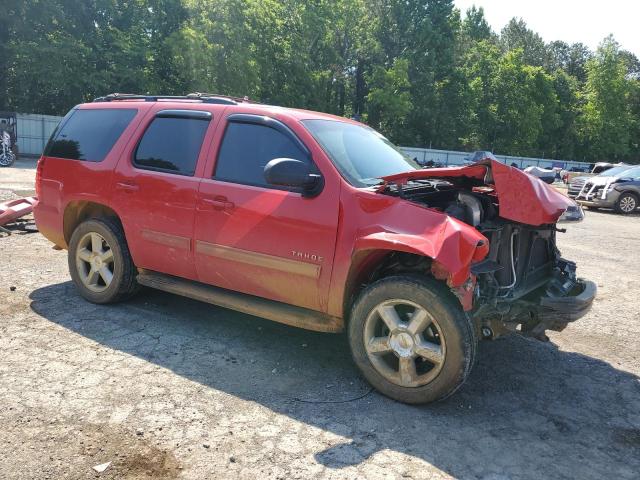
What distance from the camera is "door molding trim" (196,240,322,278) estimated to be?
3871 mm

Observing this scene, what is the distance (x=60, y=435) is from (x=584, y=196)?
56.0 ft

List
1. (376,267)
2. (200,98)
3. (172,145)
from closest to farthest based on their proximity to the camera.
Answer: (376,267) → (172,145) → (200,98)

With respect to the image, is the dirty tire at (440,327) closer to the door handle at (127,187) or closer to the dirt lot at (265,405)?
the dirt lot at (265,405)

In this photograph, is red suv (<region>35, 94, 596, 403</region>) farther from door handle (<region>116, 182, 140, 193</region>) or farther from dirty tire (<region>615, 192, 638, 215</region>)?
dirty tire (<region>615, 192, 638, 215</region>)

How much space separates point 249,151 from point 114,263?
1776 millimetres

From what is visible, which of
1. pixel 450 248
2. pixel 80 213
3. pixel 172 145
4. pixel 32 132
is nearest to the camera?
pixel 450 248

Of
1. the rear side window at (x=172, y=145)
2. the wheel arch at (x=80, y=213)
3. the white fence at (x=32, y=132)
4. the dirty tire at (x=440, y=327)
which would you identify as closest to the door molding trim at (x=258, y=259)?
the dirty tire at (x=440, y=327)

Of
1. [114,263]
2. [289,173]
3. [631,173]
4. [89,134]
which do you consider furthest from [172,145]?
[631,173]

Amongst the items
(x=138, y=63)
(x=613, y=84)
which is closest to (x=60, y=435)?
(x=138, y=63)

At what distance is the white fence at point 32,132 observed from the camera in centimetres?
2798

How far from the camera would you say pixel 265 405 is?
3.47 meters

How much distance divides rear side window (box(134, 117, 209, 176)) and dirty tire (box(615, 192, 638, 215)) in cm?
1520

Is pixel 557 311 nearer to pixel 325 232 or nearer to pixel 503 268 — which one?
pixel 503 268

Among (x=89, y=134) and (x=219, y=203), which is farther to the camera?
(x=89, y=134)
